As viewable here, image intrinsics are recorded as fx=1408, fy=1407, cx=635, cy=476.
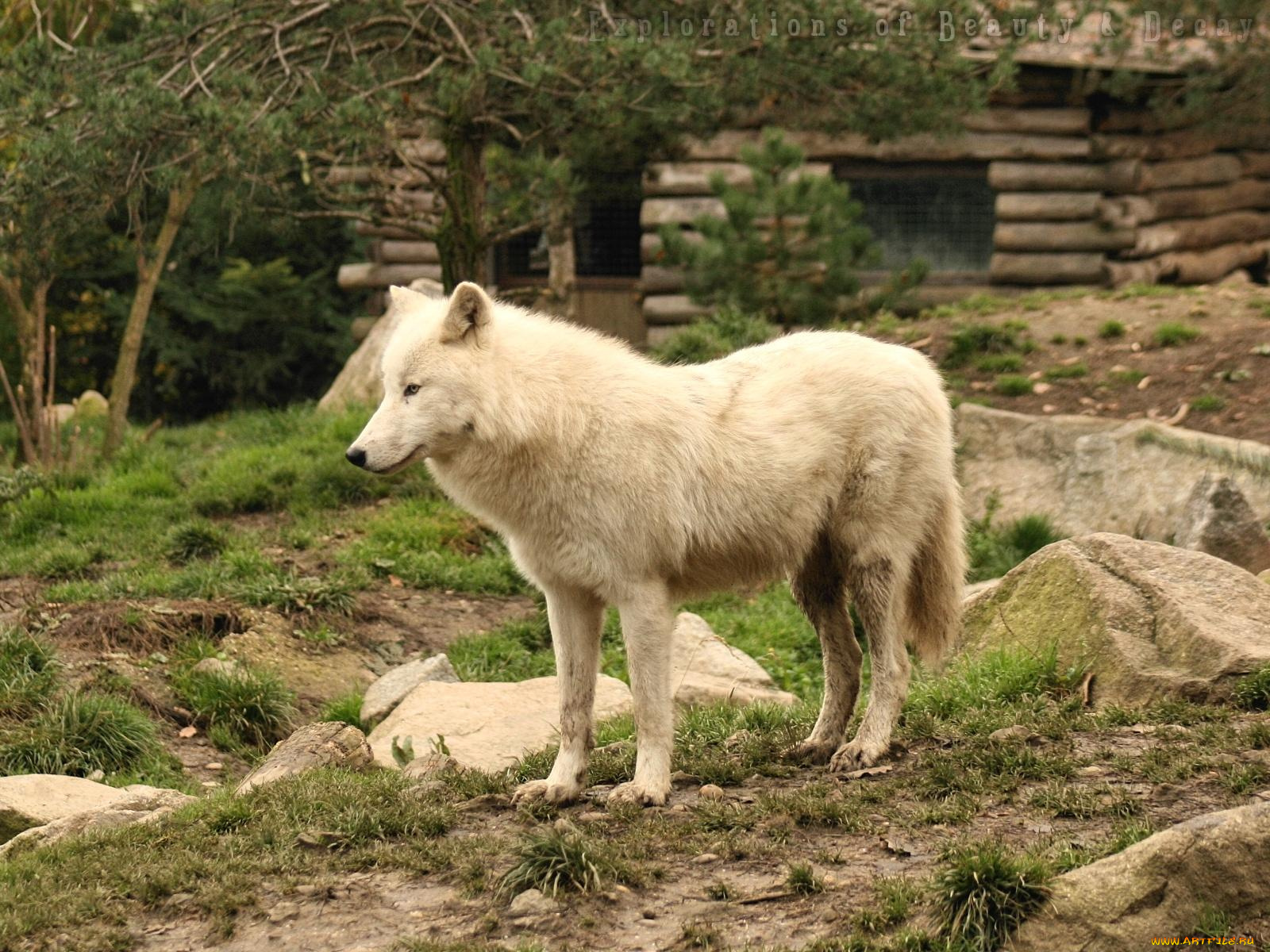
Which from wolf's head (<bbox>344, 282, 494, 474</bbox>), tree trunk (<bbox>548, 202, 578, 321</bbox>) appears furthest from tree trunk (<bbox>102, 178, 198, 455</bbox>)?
wolf's head (<bbox>344, 282, 494, 474</bbox>)

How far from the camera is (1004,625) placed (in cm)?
662

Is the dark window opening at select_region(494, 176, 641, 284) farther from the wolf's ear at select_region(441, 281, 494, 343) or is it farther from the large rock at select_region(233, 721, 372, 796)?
the wolf's ear at select_region(441, 281, 494, 343)

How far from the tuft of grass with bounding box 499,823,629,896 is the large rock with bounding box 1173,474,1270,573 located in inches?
197

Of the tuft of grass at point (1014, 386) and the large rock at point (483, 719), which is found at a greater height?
the tuft of grass at point (1014, 386)

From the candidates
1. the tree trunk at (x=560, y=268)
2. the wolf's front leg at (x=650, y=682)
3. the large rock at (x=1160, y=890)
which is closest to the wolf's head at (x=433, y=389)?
the wolf's front leg at (x=650, y=682)

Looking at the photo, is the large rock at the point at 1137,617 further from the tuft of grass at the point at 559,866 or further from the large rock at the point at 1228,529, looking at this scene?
the tuft of grass at the point at 559,866

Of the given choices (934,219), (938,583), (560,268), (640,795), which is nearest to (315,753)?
(640,795)

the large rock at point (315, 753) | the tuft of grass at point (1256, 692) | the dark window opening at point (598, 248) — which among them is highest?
the dark window opening at point (598, 248)

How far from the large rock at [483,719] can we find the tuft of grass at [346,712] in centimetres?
42

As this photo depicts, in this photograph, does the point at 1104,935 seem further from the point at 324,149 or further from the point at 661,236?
the point at 661,236

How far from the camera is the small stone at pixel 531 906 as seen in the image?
421 cm

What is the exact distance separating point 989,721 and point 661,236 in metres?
9.12

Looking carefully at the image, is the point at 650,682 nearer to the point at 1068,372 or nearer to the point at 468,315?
the point at 468,315

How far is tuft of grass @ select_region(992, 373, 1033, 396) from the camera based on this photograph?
36.9 ft
